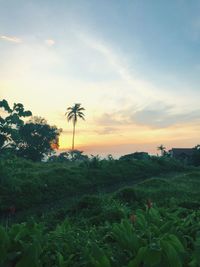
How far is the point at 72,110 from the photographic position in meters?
74.5

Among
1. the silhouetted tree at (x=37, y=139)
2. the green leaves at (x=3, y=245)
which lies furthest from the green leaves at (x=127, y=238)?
the silhouetted tree at (x=37, y=139)

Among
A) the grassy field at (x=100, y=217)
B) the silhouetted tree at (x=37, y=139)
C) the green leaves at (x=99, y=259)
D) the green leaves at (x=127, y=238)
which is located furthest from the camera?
the silhouetted tree at (x=37, y=139)

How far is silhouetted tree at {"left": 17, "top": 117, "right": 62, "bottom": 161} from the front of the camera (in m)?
62.4

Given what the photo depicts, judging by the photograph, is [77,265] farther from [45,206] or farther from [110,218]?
[45,206]

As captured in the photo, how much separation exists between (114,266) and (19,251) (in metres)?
1.31

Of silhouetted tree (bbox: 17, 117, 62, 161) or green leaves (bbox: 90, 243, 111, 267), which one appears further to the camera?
silhouetted tree (bbox: 17, 117, 62, 161)

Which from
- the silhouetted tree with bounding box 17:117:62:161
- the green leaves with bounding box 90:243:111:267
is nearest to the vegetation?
the green leaves with bounding box 90:243:111:267

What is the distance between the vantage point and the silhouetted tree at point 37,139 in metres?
62.4

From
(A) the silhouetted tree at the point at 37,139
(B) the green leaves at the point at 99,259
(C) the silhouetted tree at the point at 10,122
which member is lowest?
(B) the green leaves at the point at 99,259

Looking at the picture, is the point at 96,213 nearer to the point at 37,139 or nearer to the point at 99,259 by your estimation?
the point at 99,259

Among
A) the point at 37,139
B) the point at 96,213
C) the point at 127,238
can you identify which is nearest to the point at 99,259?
the point at 127,238

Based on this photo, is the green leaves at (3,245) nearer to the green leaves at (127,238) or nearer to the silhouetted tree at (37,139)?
the green leaves at (127,238)

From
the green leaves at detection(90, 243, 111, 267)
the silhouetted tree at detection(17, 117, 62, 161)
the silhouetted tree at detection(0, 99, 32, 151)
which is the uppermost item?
the silhouetted tree at detection(17, 117, 62, 161)

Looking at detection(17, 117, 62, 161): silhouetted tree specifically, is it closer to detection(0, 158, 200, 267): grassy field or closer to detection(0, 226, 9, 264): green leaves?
detection(0, 158, 200, 267): grassy field
